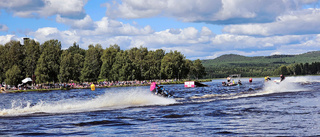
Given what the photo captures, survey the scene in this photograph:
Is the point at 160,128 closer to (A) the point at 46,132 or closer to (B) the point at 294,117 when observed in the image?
(A) the point at 46,132

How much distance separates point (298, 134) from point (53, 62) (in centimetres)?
11466

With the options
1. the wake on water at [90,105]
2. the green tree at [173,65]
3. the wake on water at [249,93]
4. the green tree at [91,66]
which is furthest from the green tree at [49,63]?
the wake on water at [90,105]

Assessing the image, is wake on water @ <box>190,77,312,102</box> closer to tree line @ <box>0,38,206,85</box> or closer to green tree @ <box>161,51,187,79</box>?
tree line @ <box>0,38,206,85</box>

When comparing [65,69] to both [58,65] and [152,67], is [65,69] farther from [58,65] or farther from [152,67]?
[152,67]

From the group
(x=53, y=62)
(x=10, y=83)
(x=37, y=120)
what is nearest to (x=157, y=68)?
(x=53, y=62)

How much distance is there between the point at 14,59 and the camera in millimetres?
120750

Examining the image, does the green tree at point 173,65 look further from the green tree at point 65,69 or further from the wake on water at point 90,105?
the wake on water at point 90,105

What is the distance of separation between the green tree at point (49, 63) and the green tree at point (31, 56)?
3.09 meters

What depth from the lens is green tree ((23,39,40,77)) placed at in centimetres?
12194

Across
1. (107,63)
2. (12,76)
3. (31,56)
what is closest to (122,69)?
(107,63)

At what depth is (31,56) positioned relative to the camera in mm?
124875

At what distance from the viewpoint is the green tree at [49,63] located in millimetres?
115062

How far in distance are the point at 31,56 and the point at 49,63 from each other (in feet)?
34.2

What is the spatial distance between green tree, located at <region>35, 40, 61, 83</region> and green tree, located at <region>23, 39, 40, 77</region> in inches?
122
